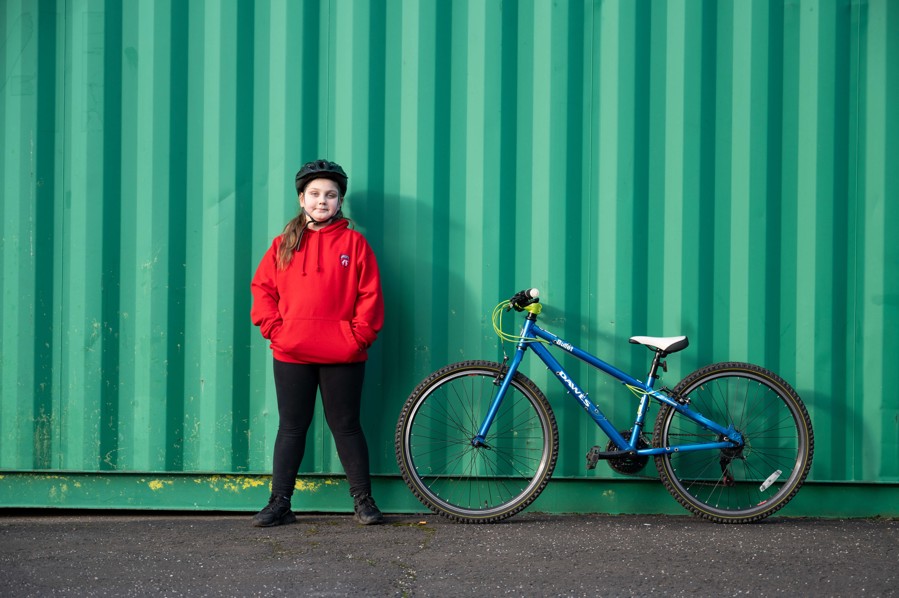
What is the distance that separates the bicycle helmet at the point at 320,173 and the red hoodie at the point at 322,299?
0.24m

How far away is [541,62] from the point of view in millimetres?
5047

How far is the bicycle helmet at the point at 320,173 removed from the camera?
4680 millimetres

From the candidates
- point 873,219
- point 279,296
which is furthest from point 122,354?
point 873,219

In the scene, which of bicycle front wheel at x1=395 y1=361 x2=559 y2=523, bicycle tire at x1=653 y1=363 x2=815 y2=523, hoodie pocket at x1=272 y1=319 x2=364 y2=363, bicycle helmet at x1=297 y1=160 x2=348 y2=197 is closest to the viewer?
hoodie pocket at x1=272 y1=319 x2=364 y2=363

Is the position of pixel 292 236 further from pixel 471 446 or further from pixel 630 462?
pixel 630 462

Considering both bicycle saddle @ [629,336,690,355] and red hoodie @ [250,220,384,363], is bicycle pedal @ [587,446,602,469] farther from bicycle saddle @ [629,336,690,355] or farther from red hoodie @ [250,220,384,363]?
red hoodie @ [250,220,384,363]

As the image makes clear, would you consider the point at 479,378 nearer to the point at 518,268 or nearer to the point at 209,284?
the point at 518,268

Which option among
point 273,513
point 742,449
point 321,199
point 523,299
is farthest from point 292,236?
point 742,449

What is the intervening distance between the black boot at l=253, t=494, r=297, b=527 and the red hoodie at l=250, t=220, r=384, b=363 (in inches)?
28.9

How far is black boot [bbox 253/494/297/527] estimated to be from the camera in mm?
4656

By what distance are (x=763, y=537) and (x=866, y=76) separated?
2590 mm

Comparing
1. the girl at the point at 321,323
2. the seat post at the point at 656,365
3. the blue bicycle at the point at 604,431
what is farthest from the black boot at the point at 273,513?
the seat post at the point at 656,365

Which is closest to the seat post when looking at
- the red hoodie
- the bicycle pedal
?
the bicycle pedal

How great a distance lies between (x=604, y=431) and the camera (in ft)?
15.7
